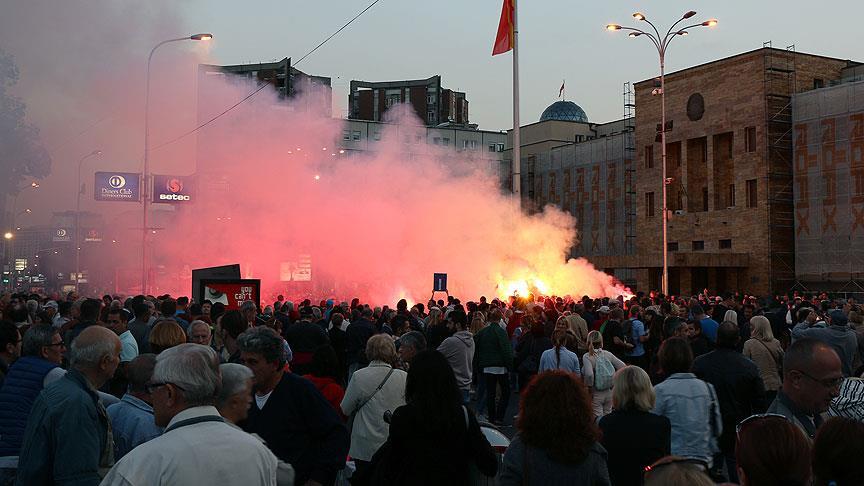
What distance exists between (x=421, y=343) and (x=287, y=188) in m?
30.6

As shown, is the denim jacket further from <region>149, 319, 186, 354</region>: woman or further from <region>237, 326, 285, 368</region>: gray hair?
<region>149, 319, 186, 354</region>: woman

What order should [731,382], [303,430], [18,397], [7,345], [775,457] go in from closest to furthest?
[775,457] → [303,430] → [18,397] → [7,345] → [731,382]

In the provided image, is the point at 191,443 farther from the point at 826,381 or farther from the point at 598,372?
the point at 598,372

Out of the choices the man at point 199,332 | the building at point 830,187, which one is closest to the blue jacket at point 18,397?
the man at point 199,332

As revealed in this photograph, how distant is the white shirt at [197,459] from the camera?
3.05 metres

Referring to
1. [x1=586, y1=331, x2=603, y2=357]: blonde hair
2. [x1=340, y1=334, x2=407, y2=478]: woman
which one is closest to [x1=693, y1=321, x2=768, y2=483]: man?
[x1=586, y1=331, x2=603, y2=357]: blonde hair

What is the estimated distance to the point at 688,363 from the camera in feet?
21.2

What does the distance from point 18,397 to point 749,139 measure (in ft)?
150

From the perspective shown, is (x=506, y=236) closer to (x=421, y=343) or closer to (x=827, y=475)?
(x=421, y=343)

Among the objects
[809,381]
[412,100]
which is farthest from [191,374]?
[412,100]

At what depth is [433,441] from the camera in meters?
4.41

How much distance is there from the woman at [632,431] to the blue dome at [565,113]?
7101 cm

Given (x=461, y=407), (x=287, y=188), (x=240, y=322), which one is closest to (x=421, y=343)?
(x=240, y=322)

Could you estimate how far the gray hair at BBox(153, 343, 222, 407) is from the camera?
11.3 ft
